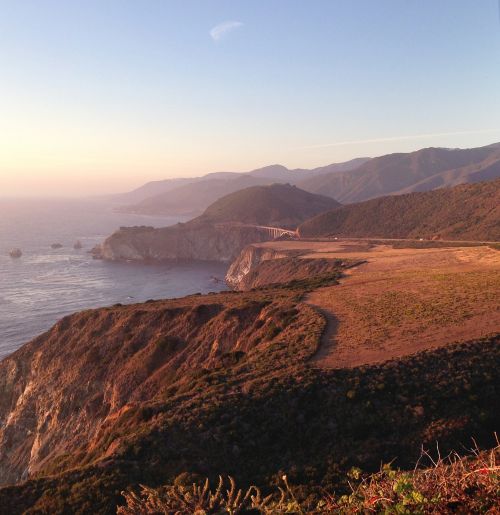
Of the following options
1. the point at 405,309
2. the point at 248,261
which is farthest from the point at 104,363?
the point at 248,261

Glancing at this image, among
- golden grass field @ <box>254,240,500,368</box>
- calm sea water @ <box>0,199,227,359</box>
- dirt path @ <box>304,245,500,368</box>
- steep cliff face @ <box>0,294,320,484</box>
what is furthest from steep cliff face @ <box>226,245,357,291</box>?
steep cliff face @ <box>0,294,320,484</box>

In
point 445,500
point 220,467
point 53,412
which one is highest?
point 445,500

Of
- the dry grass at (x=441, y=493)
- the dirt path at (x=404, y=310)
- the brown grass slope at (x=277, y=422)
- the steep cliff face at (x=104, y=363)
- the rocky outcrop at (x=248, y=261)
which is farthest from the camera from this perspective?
the rocky outcrop at (x=248, y=261)

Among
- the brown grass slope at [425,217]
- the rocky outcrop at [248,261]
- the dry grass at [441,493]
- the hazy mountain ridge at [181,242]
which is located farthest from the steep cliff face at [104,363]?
the hazy mountain ridge at [181,242]

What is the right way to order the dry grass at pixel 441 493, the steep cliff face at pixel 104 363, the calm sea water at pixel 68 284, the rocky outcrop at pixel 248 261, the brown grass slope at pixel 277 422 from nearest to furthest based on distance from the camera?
the dry grass at pixel 441 493, the brown grass slope at pixel 277 422, the steep cliff face at pixel 104 363, the calm sea water at pixel 68 284, the rocky outcrop at pixel 248 261

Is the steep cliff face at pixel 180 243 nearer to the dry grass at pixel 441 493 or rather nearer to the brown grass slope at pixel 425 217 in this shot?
the brown grass slope at pixel 425 217

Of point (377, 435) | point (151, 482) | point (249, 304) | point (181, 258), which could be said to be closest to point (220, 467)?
point (151, 482)

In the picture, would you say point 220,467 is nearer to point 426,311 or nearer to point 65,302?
point 426,311
